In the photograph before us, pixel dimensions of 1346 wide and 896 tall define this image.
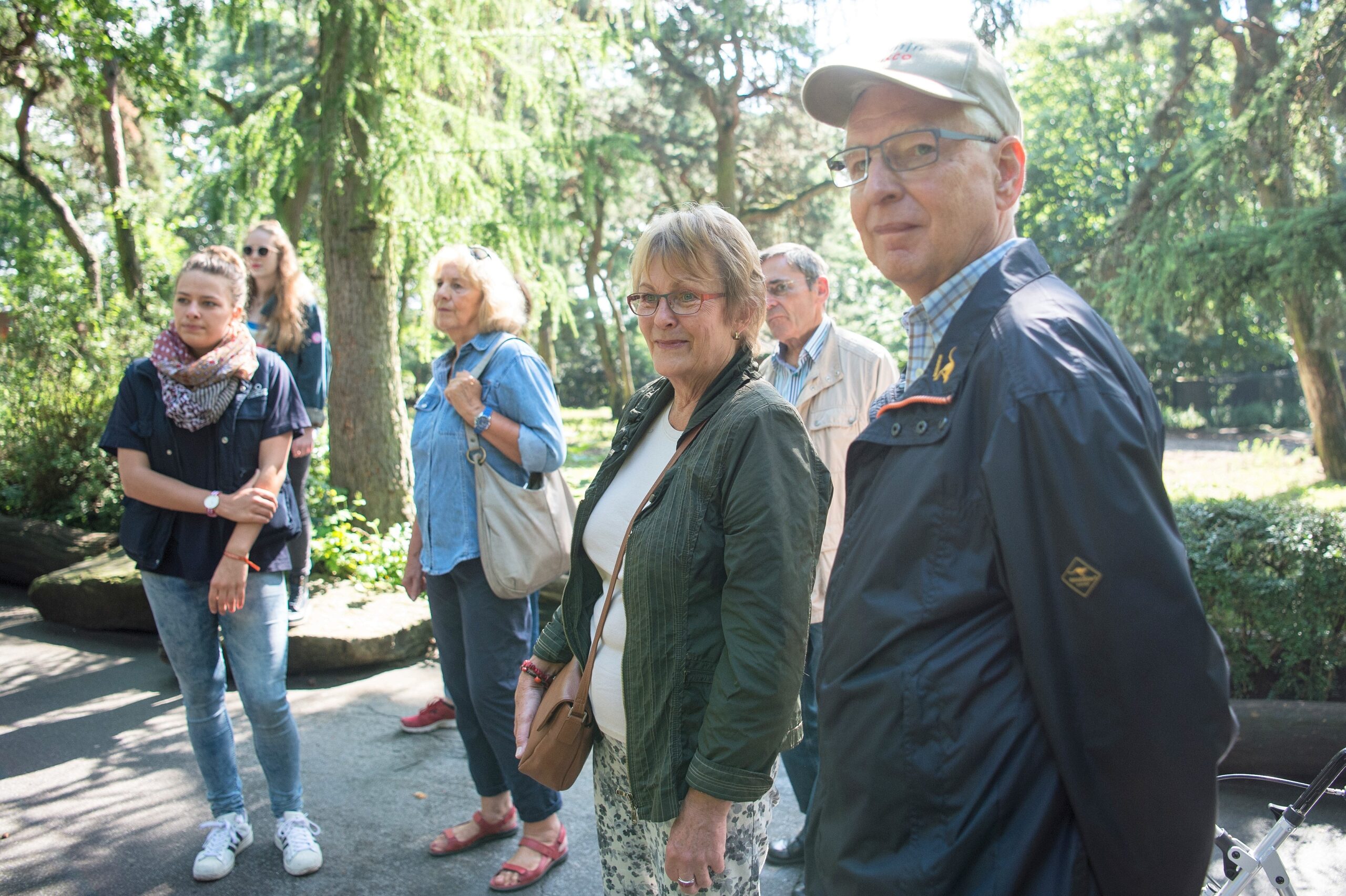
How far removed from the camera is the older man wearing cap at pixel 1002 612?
1078mm

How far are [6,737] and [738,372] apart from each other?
468cm

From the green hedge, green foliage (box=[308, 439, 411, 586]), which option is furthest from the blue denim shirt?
the green hedge

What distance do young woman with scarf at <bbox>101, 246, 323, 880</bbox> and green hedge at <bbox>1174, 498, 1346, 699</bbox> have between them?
4.18 meters

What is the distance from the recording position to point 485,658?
3270mm

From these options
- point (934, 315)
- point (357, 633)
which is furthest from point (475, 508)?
point (357, 633)

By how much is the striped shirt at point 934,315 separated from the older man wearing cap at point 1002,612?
0.03 ft

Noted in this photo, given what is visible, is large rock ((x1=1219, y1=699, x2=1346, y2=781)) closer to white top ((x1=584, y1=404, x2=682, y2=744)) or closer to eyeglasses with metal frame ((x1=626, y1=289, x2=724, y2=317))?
white top ((x1=584, y1=404, x2=682, y2=744))

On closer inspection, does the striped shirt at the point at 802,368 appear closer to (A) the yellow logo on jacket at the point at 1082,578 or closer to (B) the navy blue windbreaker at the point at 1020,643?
(B) the navy blue windbreaker at the point at 1020,643

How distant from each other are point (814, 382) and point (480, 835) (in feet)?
7.58

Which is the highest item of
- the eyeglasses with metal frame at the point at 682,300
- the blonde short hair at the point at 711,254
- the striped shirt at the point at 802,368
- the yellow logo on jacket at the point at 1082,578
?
the blonde short hair at the point at 711,254

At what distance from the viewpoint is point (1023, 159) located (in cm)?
153

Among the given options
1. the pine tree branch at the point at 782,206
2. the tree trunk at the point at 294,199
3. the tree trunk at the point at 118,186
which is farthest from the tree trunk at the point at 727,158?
the tree trunk at the point at 118,186

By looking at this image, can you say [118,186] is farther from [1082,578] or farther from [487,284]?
[1082,578]

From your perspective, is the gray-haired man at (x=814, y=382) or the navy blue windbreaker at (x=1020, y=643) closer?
the navy blue windbreaker at (x=1020, y=643)
